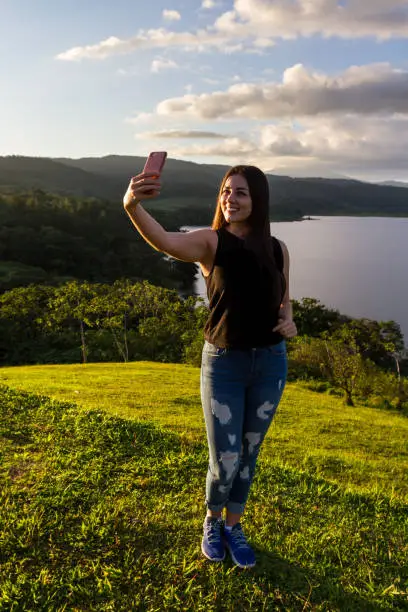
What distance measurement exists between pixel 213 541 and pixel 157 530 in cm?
48

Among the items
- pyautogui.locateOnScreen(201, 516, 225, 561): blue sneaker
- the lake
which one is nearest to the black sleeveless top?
pyautogui.locateOnScreen(201, 516, 225, 561): blue sneaker

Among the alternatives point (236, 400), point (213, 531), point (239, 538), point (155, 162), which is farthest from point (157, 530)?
point (155, 162)

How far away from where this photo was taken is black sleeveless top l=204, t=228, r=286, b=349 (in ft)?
8.78

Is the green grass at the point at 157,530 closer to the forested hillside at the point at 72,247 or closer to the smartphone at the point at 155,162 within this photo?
the smartphone at the point at 155,162

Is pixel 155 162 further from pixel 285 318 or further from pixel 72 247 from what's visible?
pixel 72 247

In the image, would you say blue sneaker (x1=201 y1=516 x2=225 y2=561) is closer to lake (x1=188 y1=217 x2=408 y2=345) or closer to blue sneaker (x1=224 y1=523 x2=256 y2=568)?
blue sneaker (x1=224 y1=523 x2=256 y2=568)

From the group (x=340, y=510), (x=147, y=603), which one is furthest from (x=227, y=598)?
(x=340, y=510)

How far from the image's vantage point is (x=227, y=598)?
282cm

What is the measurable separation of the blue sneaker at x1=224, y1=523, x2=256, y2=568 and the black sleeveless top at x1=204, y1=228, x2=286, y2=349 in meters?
1.49

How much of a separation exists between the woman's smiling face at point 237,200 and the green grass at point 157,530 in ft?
7.81

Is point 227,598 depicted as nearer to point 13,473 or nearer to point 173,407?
point 13,473

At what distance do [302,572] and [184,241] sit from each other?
96.0 inches

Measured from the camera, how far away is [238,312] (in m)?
2.68

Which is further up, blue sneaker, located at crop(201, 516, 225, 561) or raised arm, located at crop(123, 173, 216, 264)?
raised arm, located at crop(123, 173, 216, 264)
